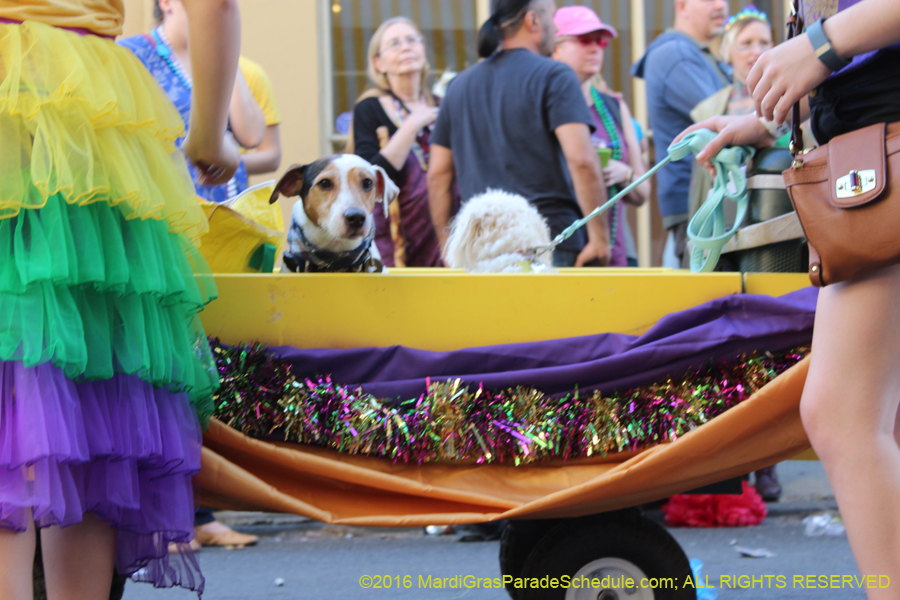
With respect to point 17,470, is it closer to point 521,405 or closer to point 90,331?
point 90,331

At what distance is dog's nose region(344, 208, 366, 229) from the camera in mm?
2309

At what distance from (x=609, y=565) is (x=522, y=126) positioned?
6.69ft

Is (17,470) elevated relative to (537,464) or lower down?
elevated

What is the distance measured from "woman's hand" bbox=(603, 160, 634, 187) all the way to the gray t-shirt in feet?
1.73

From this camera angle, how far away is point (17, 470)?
133 cm

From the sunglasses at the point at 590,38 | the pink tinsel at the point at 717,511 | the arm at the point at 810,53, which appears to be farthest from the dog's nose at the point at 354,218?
the sunglasses at the point at 590,38

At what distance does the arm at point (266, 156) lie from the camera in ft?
12.0

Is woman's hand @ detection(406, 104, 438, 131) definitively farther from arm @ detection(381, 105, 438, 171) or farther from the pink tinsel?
the pink tinsel

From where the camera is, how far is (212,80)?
1.65 m

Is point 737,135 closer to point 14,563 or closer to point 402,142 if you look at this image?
point 14,563

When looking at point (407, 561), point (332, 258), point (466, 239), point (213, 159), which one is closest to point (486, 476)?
point (332, 258)

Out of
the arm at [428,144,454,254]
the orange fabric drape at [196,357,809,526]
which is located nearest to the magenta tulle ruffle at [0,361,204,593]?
the orange fabric drape at [196,357,809,526]

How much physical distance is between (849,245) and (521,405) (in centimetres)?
81

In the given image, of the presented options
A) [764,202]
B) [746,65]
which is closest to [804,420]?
[764,202]
